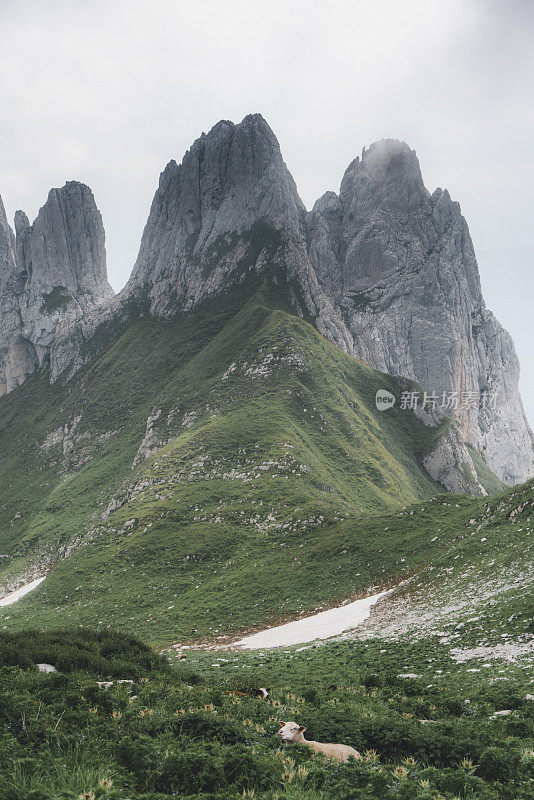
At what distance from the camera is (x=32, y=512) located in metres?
111

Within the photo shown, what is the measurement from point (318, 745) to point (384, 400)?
383ft

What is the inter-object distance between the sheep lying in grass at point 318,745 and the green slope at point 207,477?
33.8m

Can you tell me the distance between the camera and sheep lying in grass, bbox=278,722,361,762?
431 inches

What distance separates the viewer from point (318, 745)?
37.6 ft

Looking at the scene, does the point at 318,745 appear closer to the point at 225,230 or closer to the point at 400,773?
the point at 400,773

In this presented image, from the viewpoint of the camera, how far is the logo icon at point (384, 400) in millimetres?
121531

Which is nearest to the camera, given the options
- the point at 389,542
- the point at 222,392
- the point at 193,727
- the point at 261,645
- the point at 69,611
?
the point at 193,727

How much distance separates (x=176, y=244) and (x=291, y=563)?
515 feet

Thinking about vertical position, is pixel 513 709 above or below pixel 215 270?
below

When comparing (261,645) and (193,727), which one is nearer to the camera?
(193,727)

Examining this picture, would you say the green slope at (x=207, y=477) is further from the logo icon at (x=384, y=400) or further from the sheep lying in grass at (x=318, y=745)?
the sheep lying in grass at (x=318, y=745)

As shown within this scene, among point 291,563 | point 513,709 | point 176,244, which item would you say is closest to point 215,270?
point 176,244

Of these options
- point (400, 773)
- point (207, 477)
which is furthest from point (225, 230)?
point (400, 773)

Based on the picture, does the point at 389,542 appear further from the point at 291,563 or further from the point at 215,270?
the point at 215,270
